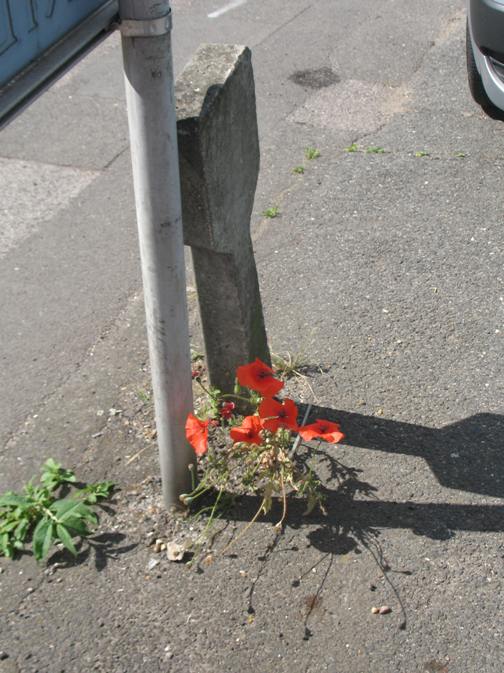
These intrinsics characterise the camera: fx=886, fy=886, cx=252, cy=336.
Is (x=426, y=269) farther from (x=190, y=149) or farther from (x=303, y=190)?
(x=190, y=149)

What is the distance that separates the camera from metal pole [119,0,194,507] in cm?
255

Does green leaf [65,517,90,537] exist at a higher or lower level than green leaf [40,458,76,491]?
higher

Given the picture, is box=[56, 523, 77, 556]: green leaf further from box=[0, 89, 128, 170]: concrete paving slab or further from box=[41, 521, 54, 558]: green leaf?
box=[0, 89, 128, 170]: concrete paving slab

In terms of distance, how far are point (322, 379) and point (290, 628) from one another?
4.45 feet

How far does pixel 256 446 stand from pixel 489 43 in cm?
366

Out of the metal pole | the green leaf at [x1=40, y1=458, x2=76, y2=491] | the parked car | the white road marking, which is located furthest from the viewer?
the white road marking

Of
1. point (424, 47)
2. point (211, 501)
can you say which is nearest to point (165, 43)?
point (211, 501)

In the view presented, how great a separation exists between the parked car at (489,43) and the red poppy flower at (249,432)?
3.64 meters

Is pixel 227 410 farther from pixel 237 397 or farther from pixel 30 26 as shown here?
pixel 30 26

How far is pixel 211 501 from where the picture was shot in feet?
11.1

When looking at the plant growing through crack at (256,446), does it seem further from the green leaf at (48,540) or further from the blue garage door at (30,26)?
the blue garage door at (30,26)

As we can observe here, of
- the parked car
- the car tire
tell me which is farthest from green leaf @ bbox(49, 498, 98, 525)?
the car tire

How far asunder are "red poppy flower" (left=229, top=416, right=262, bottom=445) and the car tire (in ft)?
14.1

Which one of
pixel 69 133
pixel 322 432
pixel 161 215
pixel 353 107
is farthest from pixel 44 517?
pixel 353 107
